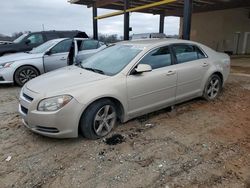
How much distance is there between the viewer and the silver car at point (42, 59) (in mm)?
7203

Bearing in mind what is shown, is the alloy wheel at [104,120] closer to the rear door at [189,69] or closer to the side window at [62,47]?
the rear door at [189,69]

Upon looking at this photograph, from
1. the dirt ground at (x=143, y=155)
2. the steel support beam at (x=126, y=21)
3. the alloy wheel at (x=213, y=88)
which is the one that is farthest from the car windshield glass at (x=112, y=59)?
the steel support beam at (x=126, y=21)

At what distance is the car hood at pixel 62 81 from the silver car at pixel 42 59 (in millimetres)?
3019

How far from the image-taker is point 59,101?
11.0 ft

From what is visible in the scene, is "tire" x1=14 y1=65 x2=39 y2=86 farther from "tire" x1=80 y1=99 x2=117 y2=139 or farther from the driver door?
"tire" x1=80 y1=99 x2=117 y2=139

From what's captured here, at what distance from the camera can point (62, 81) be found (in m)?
3.81

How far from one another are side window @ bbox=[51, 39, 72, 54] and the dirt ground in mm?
3802

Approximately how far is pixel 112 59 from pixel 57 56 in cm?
406

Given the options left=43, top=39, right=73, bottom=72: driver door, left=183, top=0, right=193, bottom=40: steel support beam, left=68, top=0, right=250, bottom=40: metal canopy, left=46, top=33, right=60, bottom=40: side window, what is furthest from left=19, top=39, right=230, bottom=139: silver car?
left=68, top=0, right=250, bottom=40: metal canopy

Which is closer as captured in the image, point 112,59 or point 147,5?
point 112,59

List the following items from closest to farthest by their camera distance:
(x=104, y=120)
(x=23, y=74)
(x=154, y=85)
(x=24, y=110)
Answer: (x=24, y=110), (x=104, y=120), (x=154, y=85), (x=23, y=74)

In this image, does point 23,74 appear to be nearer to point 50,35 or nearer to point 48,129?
point 50,35

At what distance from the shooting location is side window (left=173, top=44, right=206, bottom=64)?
482cm

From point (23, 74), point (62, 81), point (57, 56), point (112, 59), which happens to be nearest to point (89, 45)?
point (57, 56)
